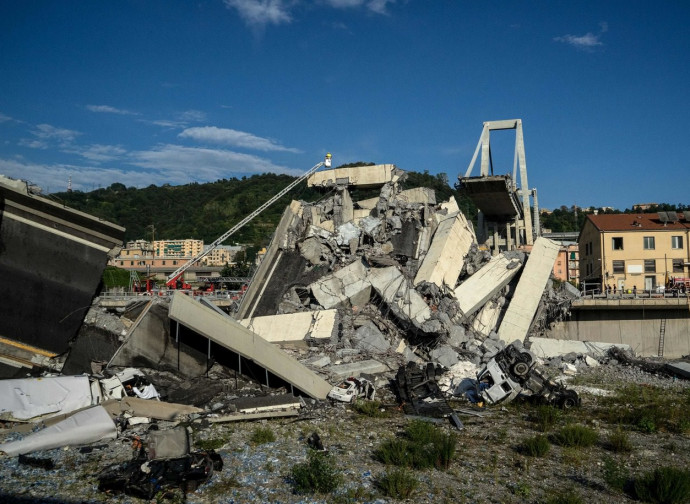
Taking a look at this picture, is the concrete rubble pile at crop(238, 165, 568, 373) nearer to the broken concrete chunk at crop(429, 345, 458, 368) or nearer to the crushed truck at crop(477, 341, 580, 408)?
the broken concrete chunk at crop(429, 345, 458, 368)

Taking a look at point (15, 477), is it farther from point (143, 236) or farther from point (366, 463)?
point (143, 236)

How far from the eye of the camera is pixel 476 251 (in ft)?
63.6

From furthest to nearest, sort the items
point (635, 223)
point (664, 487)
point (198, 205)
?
point (198, 205) < point (635, 223) < point (664, 487)

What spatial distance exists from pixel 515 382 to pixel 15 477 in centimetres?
874

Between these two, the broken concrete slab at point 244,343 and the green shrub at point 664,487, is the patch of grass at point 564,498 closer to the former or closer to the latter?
the green shrub at point 664,487

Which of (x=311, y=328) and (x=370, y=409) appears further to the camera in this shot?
(x=311, y=328)

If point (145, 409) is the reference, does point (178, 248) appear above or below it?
above

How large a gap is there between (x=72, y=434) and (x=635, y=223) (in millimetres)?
32283

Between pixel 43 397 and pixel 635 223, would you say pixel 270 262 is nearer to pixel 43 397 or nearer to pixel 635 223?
pixel 43 397

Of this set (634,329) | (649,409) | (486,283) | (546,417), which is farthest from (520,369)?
(634,329)

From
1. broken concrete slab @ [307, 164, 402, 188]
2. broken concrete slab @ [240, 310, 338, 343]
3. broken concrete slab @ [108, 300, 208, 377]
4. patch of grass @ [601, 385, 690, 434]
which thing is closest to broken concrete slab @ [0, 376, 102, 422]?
broken concrete slab @ [108, 300, 208, 377]

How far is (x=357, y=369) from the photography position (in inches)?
506

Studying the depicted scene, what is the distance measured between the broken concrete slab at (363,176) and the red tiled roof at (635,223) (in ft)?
53.7

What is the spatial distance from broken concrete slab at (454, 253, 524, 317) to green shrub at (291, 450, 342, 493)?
1062 cm
